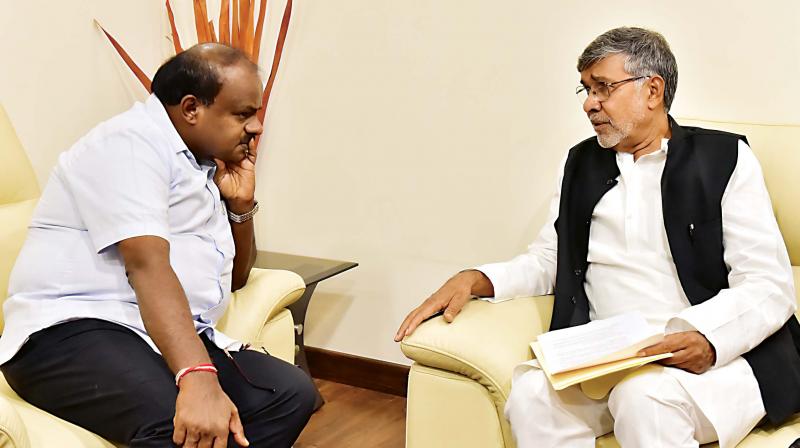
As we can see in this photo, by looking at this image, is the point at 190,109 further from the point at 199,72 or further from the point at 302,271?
the point at 302,271

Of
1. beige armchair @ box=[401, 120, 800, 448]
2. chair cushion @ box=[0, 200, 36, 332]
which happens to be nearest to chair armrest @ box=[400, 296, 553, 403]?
beige armchair @ box=[401, 120, 800, 448]

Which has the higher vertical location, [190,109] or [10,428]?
[190,109]

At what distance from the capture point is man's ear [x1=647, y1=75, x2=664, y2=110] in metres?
2.09

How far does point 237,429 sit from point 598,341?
703mm

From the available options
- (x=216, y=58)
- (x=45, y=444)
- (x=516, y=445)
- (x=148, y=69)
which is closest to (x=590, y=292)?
(x=516, y=445)

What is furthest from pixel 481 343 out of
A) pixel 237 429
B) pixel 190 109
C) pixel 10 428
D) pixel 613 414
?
pixel 10 428

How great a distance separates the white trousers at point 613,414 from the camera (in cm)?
174

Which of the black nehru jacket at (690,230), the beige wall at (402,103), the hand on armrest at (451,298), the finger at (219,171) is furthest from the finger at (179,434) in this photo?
the beige wall at (402,103)

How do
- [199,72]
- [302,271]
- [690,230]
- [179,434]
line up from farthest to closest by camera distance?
[302,271] < [690,230] < [199,72] < [179,434]

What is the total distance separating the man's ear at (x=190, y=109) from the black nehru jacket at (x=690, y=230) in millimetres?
856

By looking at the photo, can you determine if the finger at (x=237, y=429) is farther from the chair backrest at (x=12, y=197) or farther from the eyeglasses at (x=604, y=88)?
the eyeglasses at (x=604, y=88)

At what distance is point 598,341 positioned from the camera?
6.04 ft

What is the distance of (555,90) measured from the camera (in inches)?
103

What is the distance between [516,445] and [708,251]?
22.5 inches
